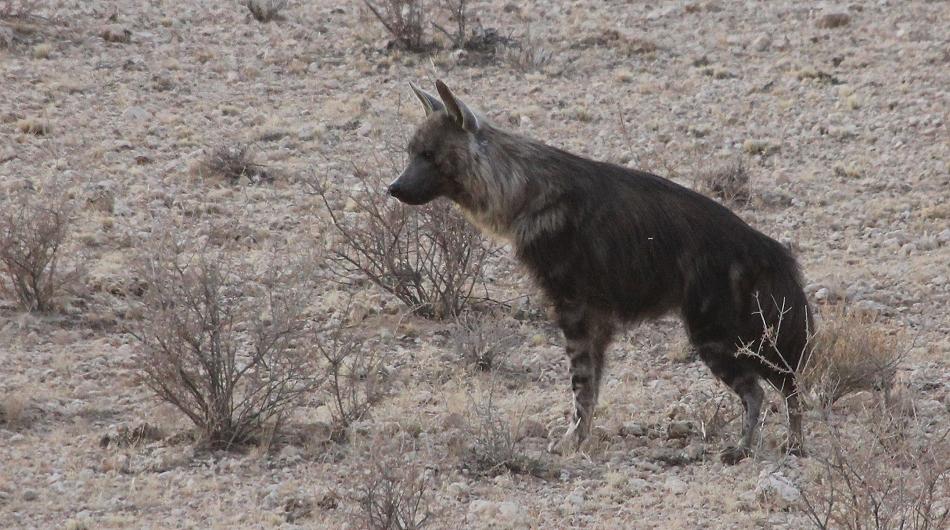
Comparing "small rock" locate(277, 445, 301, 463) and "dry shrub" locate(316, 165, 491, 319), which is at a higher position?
"dry shrub" locate(316, 165, 491, 319)

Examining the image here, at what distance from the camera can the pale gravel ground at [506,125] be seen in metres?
6.98

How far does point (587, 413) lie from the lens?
7926 millimetres

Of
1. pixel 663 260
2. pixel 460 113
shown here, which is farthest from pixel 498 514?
pixel 460 113

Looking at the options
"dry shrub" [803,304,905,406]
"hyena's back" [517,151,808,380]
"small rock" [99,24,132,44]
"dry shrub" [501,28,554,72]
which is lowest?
"dry shrub" [803,304,905,406]

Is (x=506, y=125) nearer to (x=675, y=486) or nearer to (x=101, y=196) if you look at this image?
(x=101, y=196)

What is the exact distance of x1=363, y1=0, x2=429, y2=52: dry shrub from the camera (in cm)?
1559

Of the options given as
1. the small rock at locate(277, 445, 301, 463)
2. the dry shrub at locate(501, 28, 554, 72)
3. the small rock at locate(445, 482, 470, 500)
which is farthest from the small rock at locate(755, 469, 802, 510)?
the dry shrub at locate(501, 28, 554, 72)

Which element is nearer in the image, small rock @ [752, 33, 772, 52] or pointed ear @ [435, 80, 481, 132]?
pointed ear @ [435, 80, 481, 132]

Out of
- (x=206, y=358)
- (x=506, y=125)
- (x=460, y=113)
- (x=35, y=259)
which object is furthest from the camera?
(x=506, y=125)

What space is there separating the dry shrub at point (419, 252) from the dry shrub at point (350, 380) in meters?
0.76

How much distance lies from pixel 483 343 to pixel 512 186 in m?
1.62

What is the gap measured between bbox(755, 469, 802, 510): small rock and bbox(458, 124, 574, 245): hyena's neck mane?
1858 mm

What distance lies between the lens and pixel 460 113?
7.80 meters

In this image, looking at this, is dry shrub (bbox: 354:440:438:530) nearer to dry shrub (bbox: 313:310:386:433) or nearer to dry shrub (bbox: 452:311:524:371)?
dry shrub (bbox: 313:310:386:433)
